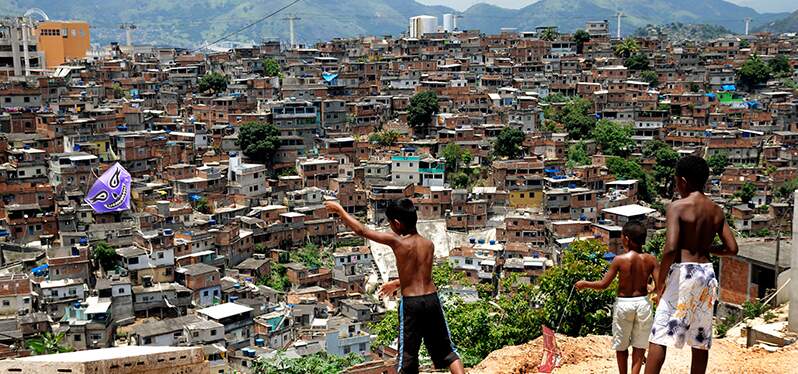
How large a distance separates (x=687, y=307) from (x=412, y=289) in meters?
1.43

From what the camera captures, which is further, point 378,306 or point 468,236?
point 468,236

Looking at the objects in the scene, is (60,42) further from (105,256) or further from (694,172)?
(694,172)

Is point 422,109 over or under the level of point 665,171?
over

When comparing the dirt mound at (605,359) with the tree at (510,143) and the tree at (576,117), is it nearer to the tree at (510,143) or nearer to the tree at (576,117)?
the tree at (510,143)

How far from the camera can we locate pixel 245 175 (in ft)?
102

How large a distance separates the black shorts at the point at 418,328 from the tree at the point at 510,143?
29710 mm

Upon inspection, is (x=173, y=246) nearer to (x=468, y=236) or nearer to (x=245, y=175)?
(x=245, y=175)

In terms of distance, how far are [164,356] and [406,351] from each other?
1.98 metres

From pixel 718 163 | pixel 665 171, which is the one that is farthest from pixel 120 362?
pixel 718 163

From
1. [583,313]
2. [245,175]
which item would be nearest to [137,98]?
[245,175]

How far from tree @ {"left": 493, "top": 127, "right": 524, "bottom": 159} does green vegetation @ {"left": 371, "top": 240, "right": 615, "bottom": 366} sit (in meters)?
22.7

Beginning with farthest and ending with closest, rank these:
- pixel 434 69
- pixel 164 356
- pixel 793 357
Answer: pixel 434 69 → pixel 793 357 → pixel 164 356

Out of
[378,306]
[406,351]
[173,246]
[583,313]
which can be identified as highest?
[406,351]

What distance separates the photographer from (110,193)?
1088 inches
